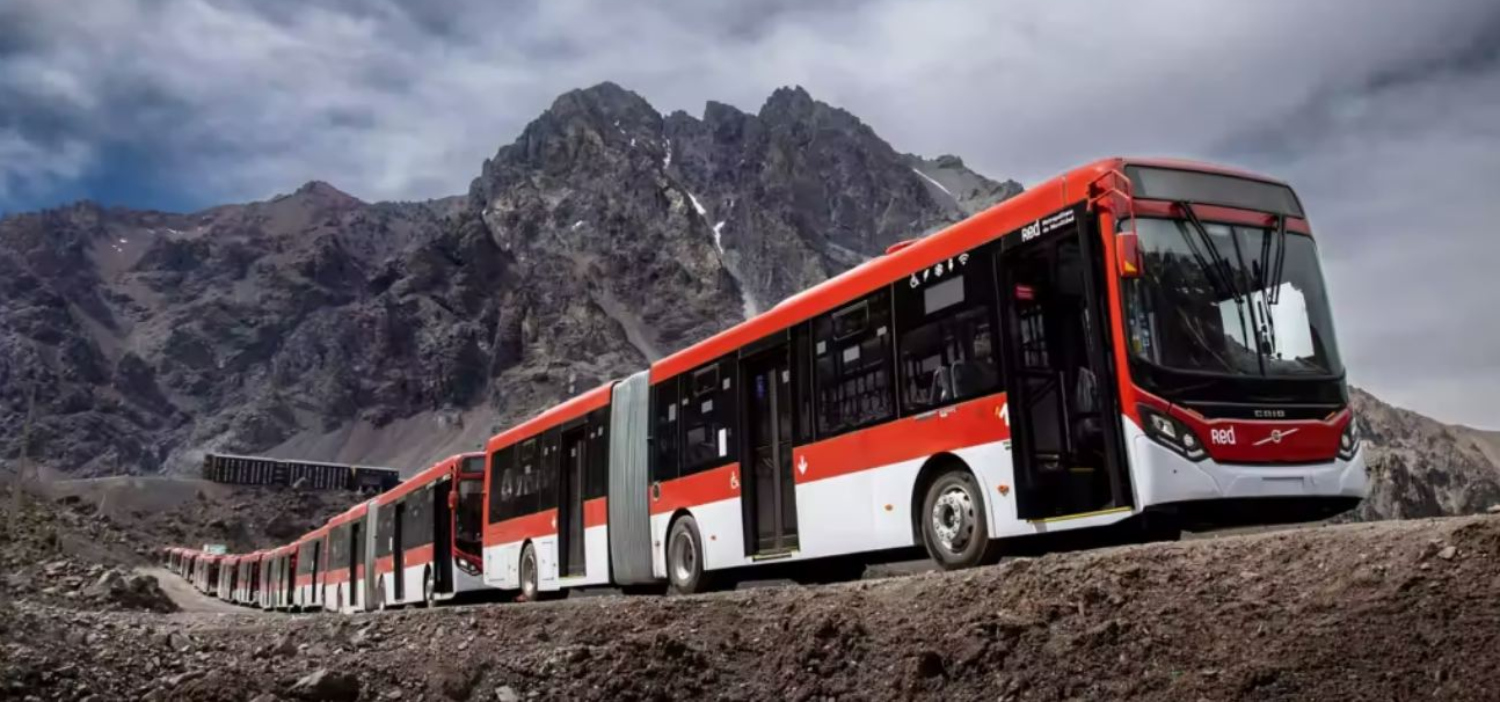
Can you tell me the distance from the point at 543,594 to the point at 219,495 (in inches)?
5004

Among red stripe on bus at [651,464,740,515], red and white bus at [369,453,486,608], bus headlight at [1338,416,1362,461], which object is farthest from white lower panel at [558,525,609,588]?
bus headlight at [1338,416,1362,461]

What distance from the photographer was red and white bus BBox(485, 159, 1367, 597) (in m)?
9.14

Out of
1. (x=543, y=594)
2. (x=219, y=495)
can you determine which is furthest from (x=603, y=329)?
(x=543, y=594)

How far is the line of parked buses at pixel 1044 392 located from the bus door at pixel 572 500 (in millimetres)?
3956

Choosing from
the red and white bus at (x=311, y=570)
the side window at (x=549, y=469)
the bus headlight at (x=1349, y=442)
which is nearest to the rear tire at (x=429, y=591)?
the side window at (x=549, y=469)

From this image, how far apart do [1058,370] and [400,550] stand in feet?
74.4

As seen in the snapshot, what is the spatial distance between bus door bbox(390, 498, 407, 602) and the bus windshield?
892 inches

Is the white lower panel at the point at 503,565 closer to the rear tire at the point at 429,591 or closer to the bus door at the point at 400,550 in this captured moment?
the rear tire at the point at 429,591

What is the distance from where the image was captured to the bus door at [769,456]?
13273 millimetres

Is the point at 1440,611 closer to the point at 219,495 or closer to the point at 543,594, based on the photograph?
the point at 543,594

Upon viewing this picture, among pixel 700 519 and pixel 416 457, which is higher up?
pixel 416 457

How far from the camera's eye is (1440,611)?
18.0 feet

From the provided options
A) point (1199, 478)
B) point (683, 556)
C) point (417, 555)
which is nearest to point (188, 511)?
point (417, 555)

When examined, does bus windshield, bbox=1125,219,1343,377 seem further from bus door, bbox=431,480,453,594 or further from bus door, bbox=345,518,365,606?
bus door, bbox=345,518,365,606
